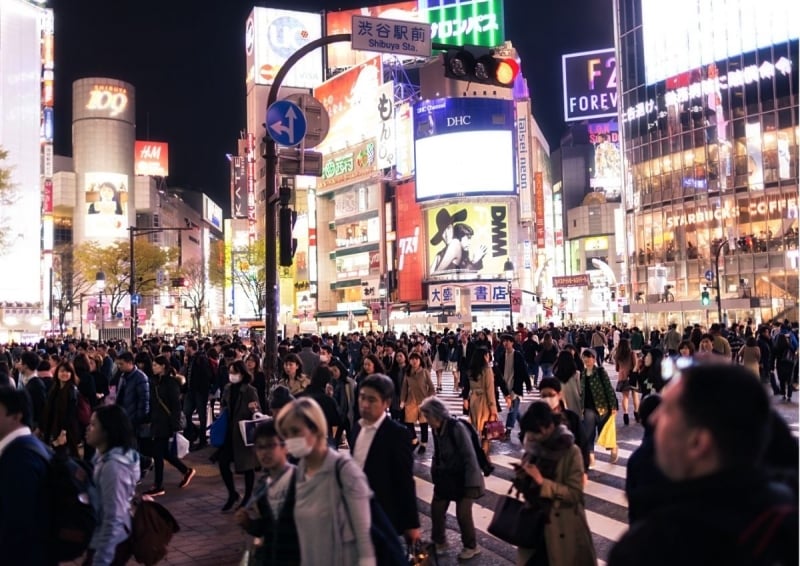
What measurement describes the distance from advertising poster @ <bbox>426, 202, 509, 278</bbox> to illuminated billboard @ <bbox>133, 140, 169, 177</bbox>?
72.4 meters

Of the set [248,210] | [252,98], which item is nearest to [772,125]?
[248,210]

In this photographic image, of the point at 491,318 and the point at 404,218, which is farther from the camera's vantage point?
the point at 404,218

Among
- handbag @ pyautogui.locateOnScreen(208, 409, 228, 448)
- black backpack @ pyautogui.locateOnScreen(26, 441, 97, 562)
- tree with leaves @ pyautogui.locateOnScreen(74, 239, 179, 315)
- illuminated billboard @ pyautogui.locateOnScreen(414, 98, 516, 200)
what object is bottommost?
handbag @ pyautogui.locateOnScreen(208, 409, 228, 448)

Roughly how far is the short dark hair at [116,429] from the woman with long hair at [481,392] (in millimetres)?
6551

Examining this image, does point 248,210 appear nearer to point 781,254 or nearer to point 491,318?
point 491,318

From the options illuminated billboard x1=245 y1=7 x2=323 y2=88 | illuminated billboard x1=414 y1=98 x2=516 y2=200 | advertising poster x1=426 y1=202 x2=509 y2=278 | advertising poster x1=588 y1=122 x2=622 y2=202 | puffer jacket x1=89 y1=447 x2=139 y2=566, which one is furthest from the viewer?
advertising poster x1=588 y1=122 x2=622 y2=202

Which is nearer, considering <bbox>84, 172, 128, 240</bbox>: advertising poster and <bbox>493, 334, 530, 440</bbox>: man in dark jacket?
<bbox>493, 334, 530, 440</bbox>: man in dark jacket

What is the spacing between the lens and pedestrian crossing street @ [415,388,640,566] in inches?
286

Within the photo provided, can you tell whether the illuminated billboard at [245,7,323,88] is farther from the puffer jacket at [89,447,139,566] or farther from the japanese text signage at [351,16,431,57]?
the puffer jacket at [89,447,139,566]

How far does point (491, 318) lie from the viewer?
62.6 meters

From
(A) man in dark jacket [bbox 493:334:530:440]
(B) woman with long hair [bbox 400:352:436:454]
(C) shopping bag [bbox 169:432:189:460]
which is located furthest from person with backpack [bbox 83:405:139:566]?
(A) man in dark jacket [bbox 493:334:530:440]

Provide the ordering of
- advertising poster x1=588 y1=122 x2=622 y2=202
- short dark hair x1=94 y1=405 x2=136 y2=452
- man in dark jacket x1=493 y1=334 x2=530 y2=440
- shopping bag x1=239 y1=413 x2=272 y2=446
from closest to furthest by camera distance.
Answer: short dark hair x1=94 y1=405 x2=136 y2=452, shopping bag x1=239 y1=413 x2=272 y2=446, man in dark jacket x1=493 y1=334 x2=530 y2=440, advertising poster x1=588 y1=122 x2=622 y2=202

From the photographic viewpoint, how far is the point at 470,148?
64312 mm

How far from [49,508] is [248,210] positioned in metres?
93.4
